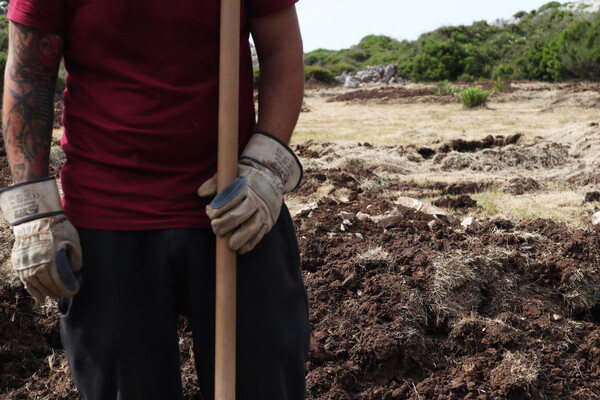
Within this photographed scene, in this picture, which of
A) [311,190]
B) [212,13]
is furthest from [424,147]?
[212,13]

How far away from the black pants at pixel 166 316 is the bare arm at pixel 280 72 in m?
0.28

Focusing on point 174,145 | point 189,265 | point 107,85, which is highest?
point 107,85

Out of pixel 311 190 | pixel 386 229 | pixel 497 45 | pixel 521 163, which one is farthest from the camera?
pixel 497 45

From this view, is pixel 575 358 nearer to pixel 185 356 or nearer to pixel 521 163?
pixel 185 356

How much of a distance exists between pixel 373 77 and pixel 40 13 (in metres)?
29.3

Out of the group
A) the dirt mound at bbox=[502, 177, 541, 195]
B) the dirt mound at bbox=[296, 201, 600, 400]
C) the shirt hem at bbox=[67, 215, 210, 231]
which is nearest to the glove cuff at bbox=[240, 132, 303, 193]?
the shirt hem at bbox=[67, 215, 210, 231]

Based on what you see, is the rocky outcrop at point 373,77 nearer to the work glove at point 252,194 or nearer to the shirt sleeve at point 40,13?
the work glove at point 252,194

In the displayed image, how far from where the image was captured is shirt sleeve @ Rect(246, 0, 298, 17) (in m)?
1.41

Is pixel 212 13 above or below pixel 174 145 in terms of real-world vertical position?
above

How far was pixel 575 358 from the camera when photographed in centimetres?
277

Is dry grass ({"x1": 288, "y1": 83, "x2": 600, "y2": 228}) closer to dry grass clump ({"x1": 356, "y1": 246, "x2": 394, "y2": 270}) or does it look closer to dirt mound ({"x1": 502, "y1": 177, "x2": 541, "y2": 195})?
dirt mound ({"x1": 502, "y1": 177, "x2": 541, "y2": 195})

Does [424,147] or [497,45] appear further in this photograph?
[497,45]

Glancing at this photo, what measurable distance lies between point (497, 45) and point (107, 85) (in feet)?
111

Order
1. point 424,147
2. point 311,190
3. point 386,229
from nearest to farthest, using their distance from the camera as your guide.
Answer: point 386,229 < point 311,190 < point 424,147
